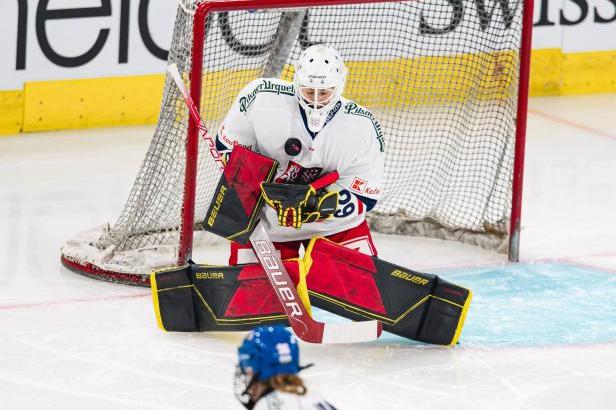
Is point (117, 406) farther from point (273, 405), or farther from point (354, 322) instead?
point (273, 405)

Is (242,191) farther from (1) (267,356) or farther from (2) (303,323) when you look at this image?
(1) (267,356)

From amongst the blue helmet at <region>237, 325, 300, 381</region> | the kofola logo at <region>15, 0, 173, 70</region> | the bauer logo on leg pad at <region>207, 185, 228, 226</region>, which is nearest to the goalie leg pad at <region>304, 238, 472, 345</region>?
the bauer logo on leg pad at <region>207, 185, 228, 226</region>

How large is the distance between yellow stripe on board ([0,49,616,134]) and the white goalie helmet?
2.54ft

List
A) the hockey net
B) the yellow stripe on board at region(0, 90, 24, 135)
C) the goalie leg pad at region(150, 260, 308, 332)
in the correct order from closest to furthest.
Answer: the goalie leg pad at region(150, 260, 308, 332) → the hockey net → the yellow stripe on board at region(0, 90, 24, 135)

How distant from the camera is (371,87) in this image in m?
6.46

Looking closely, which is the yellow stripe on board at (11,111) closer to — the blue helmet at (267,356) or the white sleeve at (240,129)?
the white sleeve at (240,129)

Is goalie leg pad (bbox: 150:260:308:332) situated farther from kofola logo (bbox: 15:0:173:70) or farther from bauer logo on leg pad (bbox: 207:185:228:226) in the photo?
kofola logo (bbox: 15:0:173:70)

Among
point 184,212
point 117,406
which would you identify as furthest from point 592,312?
point 117,406

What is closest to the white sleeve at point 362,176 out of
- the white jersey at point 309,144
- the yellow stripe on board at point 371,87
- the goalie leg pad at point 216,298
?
the white jersey at point 309,144

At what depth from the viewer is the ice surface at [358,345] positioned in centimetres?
409

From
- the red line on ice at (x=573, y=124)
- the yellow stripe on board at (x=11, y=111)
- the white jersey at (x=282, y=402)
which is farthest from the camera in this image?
the red line on ice at (x=573, y=124)

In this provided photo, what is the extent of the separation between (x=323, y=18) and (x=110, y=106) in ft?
5.06

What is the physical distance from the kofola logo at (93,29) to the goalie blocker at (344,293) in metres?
2.84

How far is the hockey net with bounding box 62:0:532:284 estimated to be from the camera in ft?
16.7
